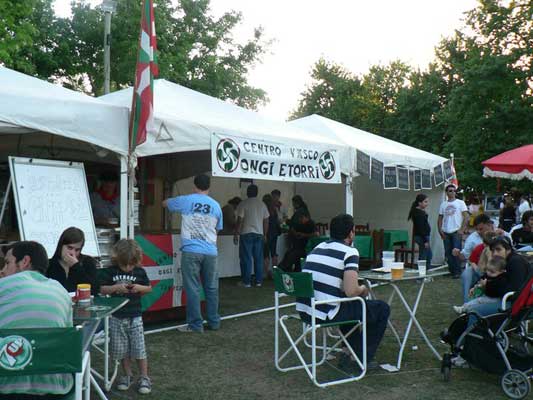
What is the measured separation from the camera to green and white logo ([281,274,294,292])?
15.1 feet

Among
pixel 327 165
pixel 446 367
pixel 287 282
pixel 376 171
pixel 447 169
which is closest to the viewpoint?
pixel 446 367

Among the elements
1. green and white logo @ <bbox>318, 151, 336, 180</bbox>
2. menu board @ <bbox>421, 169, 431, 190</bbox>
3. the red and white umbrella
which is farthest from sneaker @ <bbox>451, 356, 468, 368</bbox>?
menu board @ <bbox>421, 169, 431, 190</bbox>

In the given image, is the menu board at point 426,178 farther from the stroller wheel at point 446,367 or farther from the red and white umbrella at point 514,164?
the stroller wheel at point 446,367

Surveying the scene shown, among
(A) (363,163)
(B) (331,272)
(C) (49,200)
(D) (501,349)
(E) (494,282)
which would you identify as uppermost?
(A) (363,163)

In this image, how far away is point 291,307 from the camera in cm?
775

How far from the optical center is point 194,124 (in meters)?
6.28

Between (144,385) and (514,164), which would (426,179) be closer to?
(514,164)

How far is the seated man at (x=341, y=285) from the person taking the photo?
4531 mm

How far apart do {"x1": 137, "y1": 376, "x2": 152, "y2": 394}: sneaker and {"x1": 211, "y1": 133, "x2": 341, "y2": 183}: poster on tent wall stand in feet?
8.39

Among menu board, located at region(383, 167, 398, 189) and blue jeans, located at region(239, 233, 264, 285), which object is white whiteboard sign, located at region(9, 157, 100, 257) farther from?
menu board, located at region(383, 167, 398, 189)

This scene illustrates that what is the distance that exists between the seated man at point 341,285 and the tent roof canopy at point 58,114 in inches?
88.0

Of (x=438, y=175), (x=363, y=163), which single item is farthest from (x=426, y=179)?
(x=363, y=163)

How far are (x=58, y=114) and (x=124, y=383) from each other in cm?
240

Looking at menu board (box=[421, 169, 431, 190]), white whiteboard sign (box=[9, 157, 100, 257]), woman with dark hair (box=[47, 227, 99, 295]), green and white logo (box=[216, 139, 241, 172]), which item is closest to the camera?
woman with dark hair (box=[47, 227, 99, 295])
